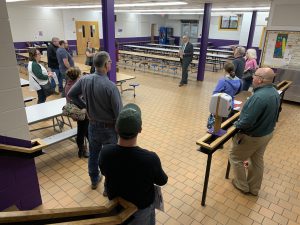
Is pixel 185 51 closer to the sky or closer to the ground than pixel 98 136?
closer to the sky

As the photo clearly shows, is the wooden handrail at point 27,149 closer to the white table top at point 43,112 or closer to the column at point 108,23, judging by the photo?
the white table top at point 43,112

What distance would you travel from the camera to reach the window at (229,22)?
16750mm

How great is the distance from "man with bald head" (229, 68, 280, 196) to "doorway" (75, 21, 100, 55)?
585 inches

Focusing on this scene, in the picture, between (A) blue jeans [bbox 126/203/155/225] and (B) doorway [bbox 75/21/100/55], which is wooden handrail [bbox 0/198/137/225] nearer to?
(A) blue jeans [bbox 126/203/155/225]

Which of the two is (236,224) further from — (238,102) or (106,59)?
(106,59)

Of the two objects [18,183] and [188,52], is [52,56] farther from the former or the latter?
[18,183]

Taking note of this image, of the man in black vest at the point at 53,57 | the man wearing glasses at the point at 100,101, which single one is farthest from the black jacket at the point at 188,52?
the man wearing glasses at the point at 100,101

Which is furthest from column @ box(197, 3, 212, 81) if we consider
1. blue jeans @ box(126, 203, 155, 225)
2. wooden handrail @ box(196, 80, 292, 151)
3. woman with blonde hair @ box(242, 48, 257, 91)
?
blue jeans @ box(126, 203, 155, 225)

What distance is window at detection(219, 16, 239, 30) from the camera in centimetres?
1675

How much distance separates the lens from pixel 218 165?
3.87 metres

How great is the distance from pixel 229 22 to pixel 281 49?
11.0 m

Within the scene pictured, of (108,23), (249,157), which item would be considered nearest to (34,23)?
(108,23)

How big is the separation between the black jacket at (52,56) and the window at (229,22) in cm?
1411

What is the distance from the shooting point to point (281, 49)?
23.8 feet
